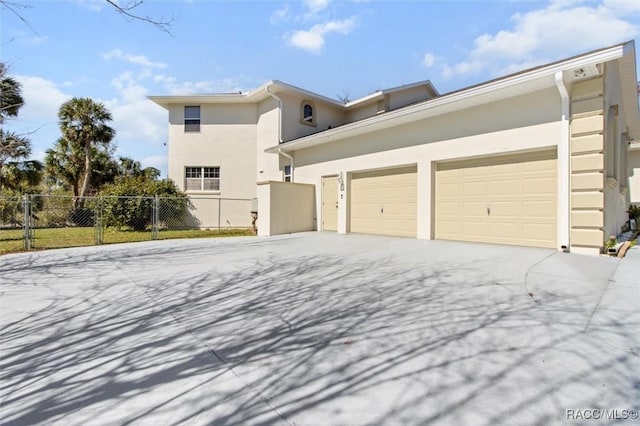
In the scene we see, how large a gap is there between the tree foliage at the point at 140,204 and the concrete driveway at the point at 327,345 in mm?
9813

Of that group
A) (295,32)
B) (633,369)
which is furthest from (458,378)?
(295,32)

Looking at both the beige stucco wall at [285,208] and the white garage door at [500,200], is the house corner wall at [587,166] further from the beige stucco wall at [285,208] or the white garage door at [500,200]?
the beige stucco wall at [285,208]

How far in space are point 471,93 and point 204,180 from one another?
12.9 m

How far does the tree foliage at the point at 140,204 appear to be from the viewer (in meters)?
15.4

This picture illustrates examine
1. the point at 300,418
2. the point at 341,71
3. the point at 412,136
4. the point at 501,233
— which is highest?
the point at 341,71

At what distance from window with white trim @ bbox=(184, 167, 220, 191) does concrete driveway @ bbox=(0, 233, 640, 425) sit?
1081cm

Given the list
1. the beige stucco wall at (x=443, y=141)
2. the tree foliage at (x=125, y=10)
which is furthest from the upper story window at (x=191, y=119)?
the tree foliage at (x=125, y=10)

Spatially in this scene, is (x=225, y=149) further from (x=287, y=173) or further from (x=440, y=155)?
(x=440, y=155)

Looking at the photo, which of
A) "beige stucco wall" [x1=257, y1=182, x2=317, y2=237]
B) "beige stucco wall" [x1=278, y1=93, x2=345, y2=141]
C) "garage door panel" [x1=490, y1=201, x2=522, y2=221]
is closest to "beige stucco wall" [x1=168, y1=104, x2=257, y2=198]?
"beige stucco wall" [x1=278, y1=93, x2=345, y2=141]

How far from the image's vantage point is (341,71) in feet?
65.2

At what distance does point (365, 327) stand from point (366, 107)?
46.8 ft

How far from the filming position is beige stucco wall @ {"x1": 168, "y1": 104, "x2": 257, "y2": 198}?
16.5 m

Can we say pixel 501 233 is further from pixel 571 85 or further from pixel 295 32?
pixel 295 32

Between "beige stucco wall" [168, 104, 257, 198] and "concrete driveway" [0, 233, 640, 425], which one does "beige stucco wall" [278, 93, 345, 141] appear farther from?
"concrete driveway" [0, 233, 640, 425]
